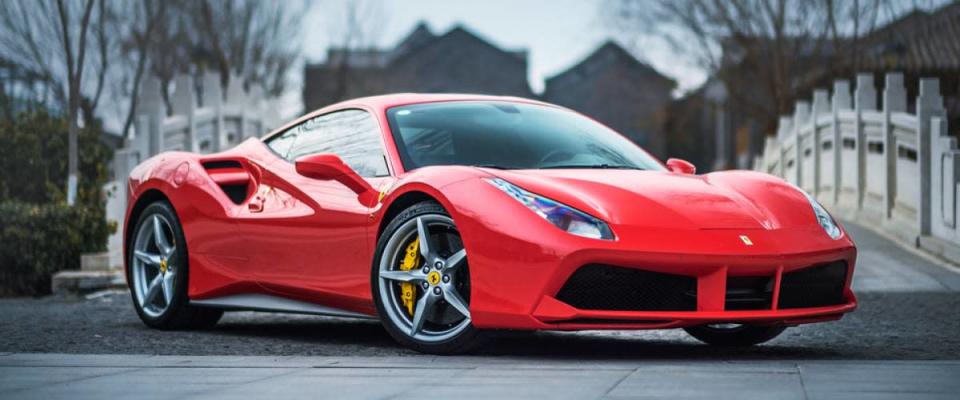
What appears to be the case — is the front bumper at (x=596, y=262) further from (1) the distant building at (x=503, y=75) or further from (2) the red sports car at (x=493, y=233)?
(1) the distant building at (x=503, y=75)

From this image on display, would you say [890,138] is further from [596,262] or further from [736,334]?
[596,262]

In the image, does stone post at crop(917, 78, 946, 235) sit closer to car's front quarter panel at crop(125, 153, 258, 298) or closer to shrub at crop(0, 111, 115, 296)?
shrub at crop(0, 111, 115, 296)

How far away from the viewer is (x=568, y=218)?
567cm

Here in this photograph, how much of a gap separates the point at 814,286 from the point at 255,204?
2.86 metres

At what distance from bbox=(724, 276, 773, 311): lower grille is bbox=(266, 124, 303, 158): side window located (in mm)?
2758

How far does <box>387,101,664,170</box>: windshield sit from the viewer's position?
6594mm

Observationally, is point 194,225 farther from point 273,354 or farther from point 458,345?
point 458,345

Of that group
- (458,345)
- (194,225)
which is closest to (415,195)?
(458,345)

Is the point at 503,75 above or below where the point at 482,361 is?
above

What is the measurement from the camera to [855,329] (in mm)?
7785

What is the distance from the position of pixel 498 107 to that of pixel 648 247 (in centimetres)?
175

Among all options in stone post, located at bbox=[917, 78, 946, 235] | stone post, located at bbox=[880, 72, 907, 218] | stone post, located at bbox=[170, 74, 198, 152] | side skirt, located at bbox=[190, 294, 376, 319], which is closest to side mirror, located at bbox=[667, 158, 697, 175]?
side skirt, located at bbox=[190, 294, 376, 319]

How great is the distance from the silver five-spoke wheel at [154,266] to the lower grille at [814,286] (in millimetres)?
3483

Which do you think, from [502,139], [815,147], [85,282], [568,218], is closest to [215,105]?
[85,282]
